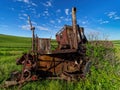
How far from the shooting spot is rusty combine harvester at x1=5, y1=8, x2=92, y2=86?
1231 centimetres

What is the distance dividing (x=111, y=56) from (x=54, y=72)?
15.0 feet

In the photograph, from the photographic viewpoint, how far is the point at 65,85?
11.3 m

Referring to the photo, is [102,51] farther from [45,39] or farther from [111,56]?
[45,39]

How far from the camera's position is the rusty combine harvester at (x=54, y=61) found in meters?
12.3

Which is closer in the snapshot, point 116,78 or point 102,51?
point 116,78

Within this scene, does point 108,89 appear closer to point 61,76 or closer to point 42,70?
point 61,76

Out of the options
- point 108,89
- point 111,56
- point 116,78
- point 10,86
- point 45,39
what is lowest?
point 10,86

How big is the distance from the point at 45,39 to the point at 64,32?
2.12 m

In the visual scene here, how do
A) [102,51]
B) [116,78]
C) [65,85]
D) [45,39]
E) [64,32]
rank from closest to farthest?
1. [116,78]
2. [102,51]
3. [65,85]
4. [45,39]
5. [64,32]

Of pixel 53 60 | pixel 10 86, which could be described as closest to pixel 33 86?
pixel 10 86

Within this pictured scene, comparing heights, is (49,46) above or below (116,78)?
above

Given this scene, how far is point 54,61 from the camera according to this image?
43.0ft

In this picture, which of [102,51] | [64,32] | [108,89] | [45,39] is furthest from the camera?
[64,32]

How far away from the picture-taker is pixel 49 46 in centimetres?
1243
